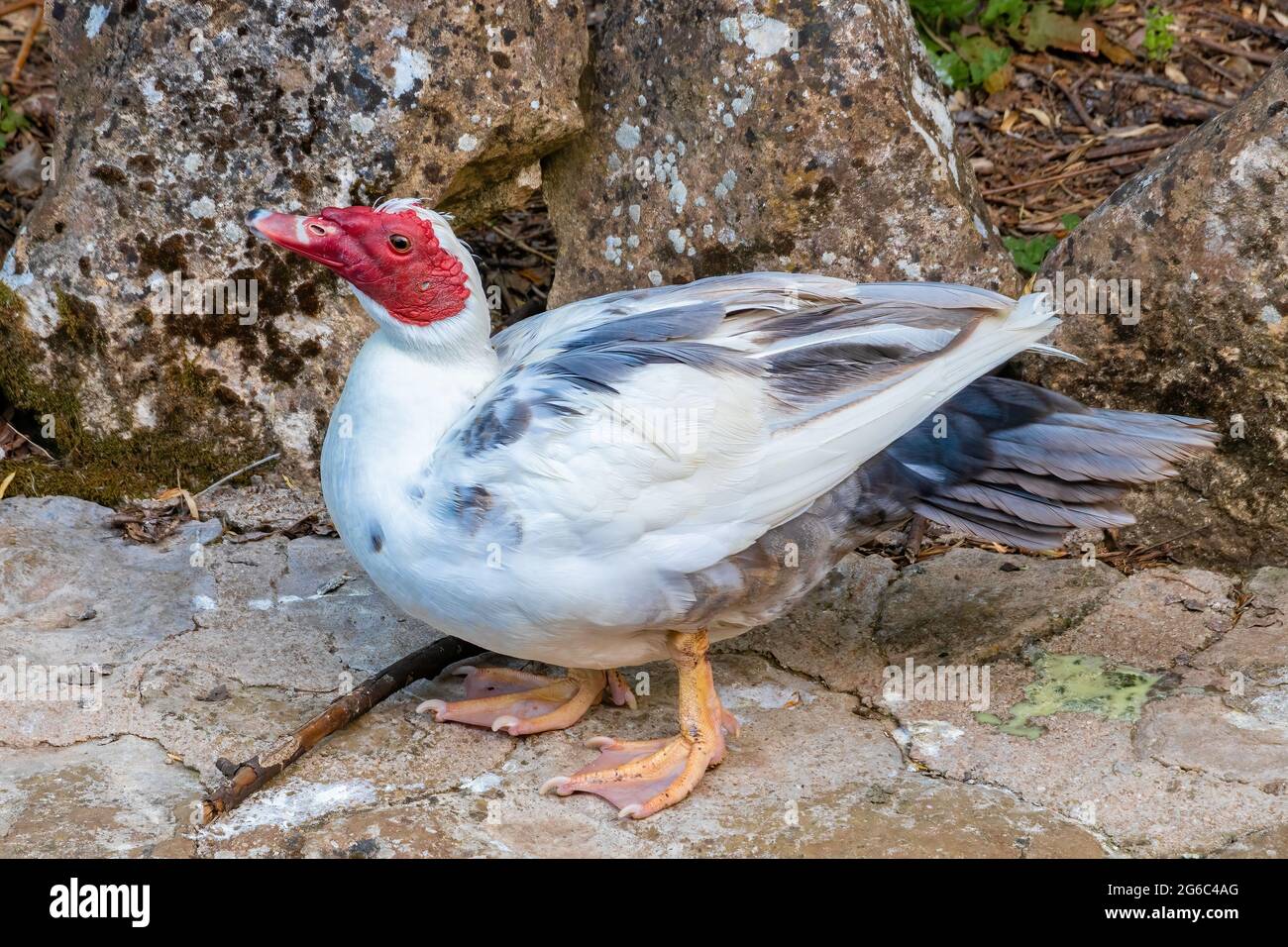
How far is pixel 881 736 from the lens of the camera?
10.9 ft

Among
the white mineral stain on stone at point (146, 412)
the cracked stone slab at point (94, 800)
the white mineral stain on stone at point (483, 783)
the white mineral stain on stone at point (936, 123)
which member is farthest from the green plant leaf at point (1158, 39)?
the cracked stone slab at point (94, 800)

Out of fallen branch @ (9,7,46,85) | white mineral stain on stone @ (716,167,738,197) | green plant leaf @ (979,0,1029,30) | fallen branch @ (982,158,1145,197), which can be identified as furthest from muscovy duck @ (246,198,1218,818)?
fallen branch @ (9,7,46,85)

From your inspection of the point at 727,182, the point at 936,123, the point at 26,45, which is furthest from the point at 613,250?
the point at 26,45

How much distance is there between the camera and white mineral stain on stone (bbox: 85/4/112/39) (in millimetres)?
4082

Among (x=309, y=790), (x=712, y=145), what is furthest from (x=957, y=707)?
(x=712, y=145)

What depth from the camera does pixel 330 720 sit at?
3.26m

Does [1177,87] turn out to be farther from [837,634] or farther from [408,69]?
[408,69]

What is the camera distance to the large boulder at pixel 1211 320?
377cm

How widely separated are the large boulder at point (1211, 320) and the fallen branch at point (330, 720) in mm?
1870

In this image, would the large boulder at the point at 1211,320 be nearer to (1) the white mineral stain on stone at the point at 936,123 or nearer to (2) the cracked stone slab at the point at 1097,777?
(1) the white mineral stain on stone at the point at 936,123

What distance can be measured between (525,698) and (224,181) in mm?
1671

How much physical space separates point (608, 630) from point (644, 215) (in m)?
1.59

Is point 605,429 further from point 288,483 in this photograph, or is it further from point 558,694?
point 288,483

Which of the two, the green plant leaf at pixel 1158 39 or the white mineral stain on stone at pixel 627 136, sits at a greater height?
the green plant leaf at pixel 1158 39
